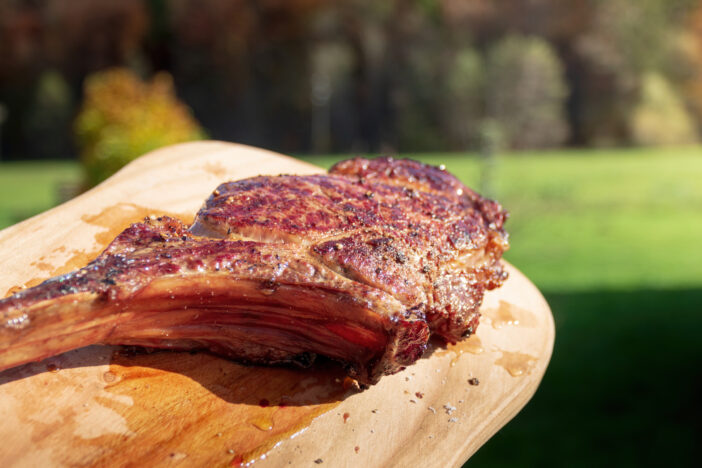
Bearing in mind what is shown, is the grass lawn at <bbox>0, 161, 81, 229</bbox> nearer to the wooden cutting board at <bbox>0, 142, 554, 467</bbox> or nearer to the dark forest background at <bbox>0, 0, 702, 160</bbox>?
the dark forest background at <bbox>0, 0, 702, 160</bbox>

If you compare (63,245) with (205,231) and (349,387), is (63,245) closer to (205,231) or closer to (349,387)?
(205,231)

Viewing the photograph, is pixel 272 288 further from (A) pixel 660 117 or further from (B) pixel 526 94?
(A) pixel 660 117

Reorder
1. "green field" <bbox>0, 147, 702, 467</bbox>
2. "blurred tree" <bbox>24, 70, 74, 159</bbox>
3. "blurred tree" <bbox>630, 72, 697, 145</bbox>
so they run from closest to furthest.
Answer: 1. "green field" <bbox>0, 147, 702, 467</bbox>
2. "blurred tree" <bbox>630, 72, 697, 145</bbox>
3. "blurred tree" <bbox>24, 70, 74, 159</bbox>

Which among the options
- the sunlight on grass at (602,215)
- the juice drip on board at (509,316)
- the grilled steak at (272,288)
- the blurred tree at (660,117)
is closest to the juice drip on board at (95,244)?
the grilled steak at (272,288)

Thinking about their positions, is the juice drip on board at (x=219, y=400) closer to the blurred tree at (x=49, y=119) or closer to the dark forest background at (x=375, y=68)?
the dark forest background at (x=375, y=68)

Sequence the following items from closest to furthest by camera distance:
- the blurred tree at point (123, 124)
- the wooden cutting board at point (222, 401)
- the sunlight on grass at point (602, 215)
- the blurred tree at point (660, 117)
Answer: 1. the wooden cutting board at point (222, 401)
2. the sunlight on grass at point (602, 215)
3. the blurred tree at point (123, 124)
4. the blurred tree at point (660, 117)

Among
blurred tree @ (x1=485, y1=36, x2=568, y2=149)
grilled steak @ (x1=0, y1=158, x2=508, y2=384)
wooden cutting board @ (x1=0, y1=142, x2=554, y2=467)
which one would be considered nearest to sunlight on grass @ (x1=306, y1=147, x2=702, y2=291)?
blurred tree @ (x1=485, y1=36, x2=568, y2=149)

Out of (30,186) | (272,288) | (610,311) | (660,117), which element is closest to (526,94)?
(660,117)
